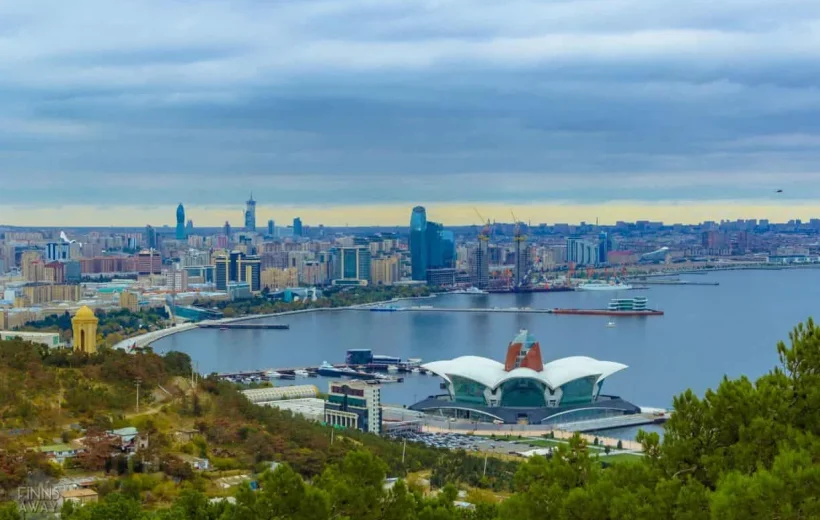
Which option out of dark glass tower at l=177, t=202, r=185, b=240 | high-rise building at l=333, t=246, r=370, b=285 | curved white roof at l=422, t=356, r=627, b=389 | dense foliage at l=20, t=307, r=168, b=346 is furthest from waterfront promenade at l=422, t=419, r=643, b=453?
dark glass tower at l=177, t=202, r=185, b=240

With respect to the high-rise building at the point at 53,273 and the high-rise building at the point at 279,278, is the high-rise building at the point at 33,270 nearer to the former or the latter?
the high-rise building at the point at 53,273

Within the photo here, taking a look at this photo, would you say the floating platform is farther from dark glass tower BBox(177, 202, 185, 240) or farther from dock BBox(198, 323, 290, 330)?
dark glass tower BBox(177, 202, 185, 240)

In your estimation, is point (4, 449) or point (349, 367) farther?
point (349, 367)

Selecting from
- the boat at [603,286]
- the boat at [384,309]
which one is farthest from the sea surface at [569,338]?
the boat at [603,286]

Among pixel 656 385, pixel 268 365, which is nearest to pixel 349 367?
pixel 268 365

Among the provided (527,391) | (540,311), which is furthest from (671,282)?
(527,391)

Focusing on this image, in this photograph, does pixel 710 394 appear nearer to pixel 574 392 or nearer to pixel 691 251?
pixel 574 392

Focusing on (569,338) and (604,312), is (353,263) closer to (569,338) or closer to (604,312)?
(604,312)

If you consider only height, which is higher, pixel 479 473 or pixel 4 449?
pixel 4 449
